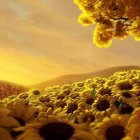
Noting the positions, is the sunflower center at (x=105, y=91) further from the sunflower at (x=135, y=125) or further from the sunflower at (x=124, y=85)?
the sunflower at (x=135, y=125)

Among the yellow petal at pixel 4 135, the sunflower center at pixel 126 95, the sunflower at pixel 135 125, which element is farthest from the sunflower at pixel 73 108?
A: the yellow petal at pixel 4 135

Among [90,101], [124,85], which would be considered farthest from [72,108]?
[124,85]

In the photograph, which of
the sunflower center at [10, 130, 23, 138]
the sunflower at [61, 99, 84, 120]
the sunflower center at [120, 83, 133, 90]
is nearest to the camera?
the sunflower center at [10, 130, 23, 138]

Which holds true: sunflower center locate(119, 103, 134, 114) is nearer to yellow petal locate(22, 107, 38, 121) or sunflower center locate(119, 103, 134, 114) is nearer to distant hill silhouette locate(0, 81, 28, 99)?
yellow petal locate(22, 107, 38, 121)


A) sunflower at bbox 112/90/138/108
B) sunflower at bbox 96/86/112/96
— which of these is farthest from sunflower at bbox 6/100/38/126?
sunflower at bbox 96/86/112/96

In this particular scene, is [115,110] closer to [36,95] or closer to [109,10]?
[36,95]

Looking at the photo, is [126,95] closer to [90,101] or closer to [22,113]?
[90,101]
